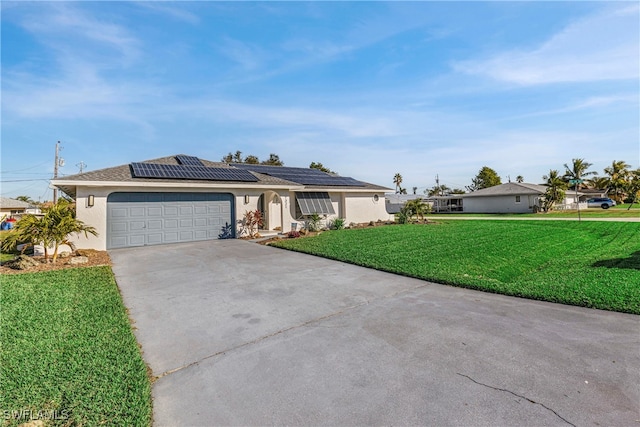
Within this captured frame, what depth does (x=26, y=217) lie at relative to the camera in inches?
327

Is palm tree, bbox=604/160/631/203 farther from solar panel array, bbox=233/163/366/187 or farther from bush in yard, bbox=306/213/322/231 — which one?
bush in yard, bbox=306/213/322/231

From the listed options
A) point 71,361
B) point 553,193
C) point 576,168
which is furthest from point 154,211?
point 576,168

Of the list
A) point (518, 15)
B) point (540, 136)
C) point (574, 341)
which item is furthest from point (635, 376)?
point (540, 136)

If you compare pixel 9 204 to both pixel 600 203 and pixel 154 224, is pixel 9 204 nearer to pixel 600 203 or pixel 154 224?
pixel 154 224

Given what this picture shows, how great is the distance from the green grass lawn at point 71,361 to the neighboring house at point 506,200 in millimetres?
39379

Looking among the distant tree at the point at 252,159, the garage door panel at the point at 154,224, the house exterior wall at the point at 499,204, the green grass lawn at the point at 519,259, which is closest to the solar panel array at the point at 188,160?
the garage door panel at the point at 154,224

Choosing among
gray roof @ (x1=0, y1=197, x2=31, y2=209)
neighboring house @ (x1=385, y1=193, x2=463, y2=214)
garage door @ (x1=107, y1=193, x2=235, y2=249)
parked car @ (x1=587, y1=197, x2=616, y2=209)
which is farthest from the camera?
neighboring house @ (x1=385, y1=193, x2=463, y2=214)

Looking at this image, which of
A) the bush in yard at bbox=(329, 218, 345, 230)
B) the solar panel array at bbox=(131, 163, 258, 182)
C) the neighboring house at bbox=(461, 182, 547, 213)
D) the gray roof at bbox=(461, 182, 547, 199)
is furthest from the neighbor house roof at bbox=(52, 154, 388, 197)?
the neighboring house at bbox=(461, 182, 547, 213)

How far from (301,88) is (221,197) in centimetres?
691

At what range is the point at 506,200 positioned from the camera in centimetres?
3491

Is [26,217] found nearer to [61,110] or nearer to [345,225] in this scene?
[61,110]

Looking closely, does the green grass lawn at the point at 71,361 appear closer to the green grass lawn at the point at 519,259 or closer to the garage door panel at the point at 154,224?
the green grass lawn at the point at 519,259

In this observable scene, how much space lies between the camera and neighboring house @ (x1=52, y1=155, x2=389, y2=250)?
11.0 metres

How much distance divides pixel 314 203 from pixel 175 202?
8010mm
